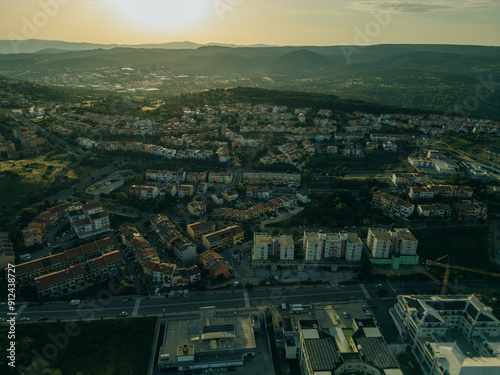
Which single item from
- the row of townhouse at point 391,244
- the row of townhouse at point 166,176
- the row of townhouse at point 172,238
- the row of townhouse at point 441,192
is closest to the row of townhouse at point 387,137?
the row of townhouse at point 441,192

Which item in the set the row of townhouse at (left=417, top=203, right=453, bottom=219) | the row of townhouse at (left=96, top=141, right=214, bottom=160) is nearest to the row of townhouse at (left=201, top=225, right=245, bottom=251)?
the row of townhouse at (left=417, top=203, right=453, bottom=219)

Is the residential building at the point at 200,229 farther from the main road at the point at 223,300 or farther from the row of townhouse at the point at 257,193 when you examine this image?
the row of townhouse at the point at 257,193

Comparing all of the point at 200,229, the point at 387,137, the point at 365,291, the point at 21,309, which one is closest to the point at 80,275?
the point at 21,309

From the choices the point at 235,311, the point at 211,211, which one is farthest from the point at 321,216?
the point at 235,311

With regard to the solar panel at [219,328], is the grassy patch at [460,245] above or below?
above

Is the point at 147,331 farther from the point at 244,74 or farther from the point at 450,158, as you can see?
the point at 244,74
